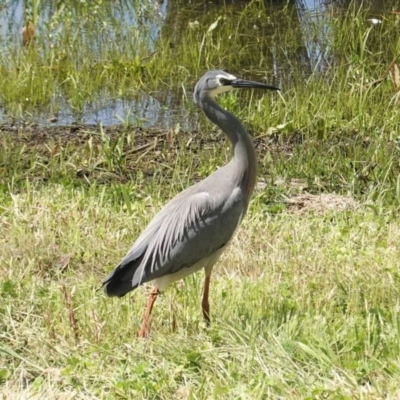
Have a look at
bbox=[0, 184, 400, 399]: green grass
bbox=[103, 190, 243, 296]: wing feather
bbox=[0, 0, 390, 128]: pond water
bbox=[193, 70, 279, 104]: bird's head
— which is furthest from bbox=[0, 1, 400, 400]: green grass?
bbox=[193, 70, 279, 104]: bird's head

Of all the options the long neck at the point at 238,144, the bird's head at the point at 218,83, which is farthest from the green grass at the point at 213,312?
the bird's head at the point at 218,83

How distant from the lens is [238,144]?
4.77m

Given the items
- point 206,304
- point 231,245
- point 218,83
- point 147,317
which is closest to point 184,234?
point 206,304

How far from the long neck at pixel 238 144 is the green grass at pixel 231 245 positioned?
0.54 meters

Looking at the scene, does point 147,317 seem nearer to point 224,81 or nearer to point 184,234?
point 184,234

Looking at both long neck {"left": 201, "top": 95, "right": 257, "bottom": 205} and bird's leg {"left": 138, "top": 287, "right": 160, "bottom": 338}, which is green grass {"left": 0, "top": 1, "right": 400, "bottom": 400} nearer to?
bird's leg {"left": 138, "top": 287, "right": 160, "bottom": 338}

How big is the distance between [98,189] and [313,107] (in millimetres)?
2460

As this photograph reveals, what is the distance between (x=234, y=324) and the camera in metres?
4.24

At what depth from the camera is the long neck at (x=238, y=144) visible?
4.73m

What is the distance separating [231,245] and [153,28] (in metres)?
6.15

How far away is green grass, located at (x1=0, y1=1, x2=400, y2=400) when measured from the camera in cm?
385

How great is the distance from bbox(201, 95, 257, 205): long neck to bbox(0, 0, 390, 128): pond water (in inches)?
130

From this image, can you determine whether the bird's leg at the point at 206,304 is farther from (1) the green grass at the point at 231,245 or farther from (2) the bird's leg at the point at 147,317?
(2) the bird's leg at the point at 147,317

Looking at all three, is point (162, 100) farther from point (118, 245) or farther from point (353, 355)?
point (353, 355)
